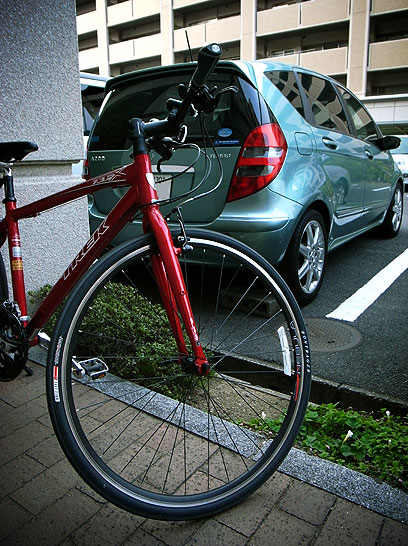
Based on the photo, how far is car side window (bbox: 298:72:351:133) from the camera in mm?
4445

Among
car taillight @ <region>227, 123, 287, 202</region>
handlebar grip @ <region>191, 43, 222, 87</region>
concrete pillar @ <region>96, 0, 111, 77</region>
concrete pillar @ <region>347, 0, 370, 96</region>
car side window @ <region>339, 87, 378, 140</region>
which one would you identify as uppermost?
concrete pillar @ <region>96, 0, 111, 77</region>

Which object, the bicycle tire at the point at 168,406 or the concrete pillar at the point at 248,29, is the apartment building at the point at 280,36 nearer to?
the concrete pillar at the point at 248,29

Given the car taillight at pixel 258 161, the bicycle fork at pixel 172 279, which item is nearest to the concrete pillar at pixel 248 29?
the car taillight at pixel 258 161

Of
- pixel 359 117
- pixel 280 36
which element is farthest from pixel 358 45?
pixel 359 117

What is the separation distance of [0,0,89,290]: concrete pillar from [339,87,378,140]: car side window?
3023 mm

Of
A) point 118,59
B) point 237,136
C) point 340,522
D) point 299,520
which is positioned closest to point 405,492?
point 340,522

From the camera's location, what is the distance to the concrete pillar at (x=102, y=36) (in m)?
35.2

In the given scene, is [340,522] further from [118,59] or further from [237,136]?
[118,59]

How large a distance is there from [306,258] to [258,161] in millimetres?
1006

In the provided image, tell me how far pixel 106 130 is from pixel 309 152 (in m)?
1.73

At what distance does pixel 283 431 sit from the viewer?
186cm

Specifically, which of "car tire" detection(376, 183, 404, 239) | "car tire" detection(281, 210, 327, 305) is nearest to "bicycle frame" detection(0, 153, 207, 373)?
"car tire" detection(281, 210, 327, 305)

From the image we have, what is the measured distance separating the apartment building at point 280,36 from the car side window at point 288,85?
19988 mm

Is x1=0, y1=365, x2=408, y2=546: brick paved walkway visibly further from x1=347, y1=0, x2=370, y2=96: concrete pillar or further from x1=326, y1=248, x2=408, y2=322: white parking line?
x1=347, y1=0, x2=370, y2=96: concrete pillar
